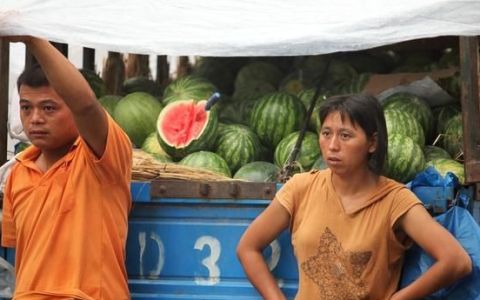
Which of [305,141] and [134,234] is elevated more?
[305,141]

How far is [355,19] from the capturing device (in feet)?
12.8

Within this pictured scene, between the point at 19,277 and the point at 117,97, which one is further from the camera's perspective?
the point at 117,97

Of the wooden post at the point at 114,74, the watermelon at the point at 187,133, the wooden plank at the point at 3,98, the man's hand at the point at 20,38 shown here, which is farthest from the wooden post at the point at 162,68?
the man's hand at the point at 20,38

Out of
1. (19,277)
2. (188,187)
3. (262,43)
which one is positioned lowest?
(19,277)

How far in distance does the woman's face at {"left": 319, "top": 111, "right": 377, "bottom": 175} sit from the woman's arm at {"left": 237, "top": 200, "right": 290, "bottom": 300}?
29 cm

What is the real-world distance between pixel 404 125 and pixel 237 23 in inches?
47.5

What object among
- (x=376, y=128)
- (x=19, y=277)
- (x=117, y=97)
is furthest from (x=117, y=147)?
(x=117, y=97)

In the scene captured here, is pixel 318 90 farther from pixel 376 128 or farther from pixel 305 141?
pixel 376 128

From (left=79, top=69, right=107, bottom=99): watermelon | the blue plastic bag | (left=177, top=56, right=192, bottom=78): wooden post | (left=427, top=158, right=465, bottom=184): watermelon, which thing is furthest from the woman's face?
(left=177, top=56, right=192, bottom=78): wooden post

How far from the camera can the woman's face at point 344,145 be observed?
392 centimetres

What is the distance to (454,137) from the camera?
4922mm

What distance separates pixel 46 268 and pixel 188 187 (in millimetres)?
716

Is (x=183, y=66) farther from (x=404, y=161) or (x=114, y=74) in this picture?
(x=404, y=161)

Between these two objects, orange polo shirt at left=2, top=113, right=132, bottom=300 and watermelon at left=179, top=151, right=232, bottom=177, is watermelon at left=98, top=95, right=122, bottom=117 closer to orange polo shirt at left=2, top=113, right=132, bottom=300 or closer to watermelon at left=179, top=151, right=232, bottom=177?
watermelon at left=179, top=151, right=232, bottom=177
